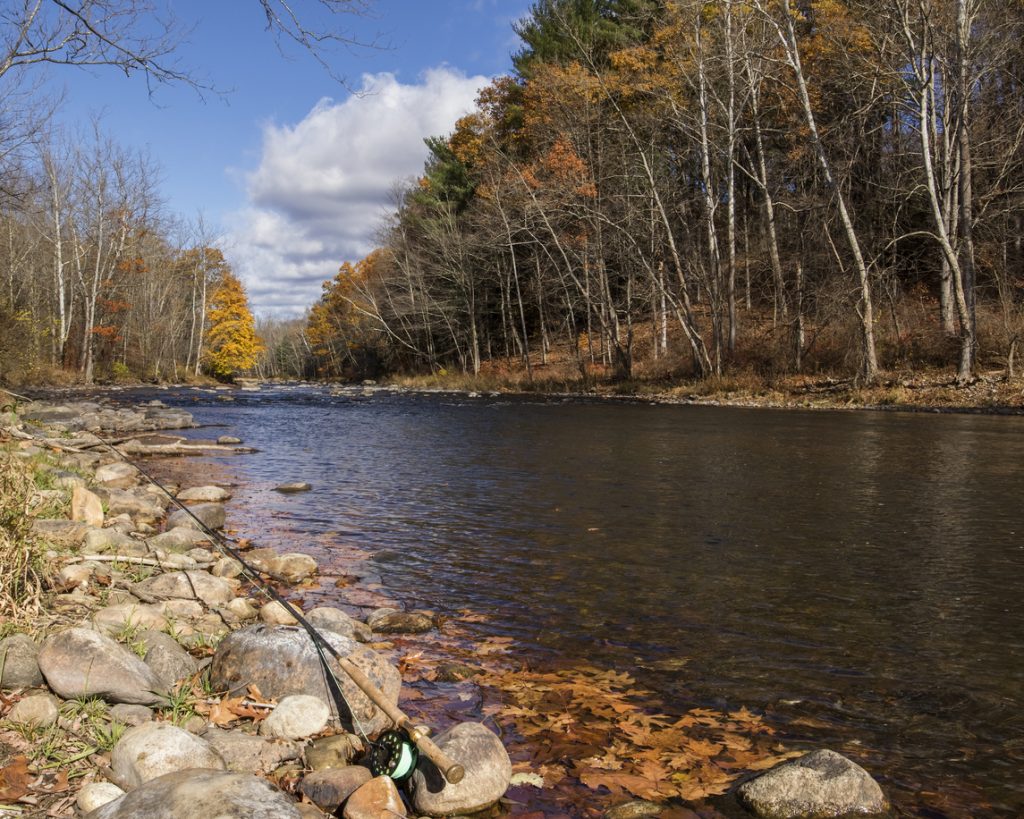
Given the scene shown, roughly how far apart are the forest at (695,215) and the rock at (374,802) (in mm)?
14593

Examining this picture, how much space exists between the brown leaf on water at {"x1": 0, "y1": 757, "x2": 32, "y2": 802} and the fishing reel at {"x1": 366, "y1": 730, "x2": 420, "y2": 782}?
1.32 meters

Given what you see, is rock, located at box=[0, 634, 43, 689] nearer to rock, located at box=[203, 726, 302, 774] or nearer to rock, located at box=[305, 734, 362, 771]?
rock, located at box=[203, 726, 302, 774]

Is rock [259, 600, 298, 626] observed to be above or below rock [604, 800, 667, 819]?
above

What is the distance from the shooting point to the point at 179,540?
7090 mm

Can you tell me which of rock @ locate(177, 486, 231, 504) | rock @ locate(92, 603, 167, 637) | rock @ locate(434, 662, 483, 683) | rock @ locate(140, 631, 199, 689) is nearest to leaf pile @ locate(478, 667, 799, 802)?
rock @ locate(434, 662, 483, 683)

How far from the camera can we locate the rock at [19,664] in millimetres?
3414

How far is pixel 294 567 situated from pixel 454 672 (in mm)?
2657

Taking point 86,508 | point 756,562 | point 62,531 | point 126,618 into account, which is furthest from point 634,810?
point 86,508

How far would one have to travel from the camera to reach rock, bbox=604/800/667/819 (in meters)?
3.28

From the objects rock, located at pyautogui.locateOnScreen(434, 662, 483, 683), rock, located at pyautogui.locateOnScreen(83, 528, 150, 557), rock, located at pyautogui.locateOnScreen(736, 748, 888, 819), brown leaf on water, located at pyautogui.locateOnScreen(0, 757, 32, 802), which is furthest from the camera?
rock, located at pyautogui.locateOnScreen(83, 528, 150, 557)

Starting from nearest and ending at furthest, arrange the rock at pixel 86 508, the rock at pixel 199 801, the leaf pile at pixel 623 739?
the rock at pixel 199 801 < the leaf pile at pixel 623 739 < the rock at pixel 86 508

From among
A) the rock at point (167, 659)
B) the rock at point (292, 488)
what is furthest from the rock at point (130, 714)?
the rock at point (292, 488)

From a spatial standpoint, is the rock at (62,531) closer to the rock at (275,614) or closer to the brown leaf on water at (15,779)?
the rock at (275,614)

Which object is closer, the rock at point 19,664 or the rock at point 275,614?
the rock at point 19,664
